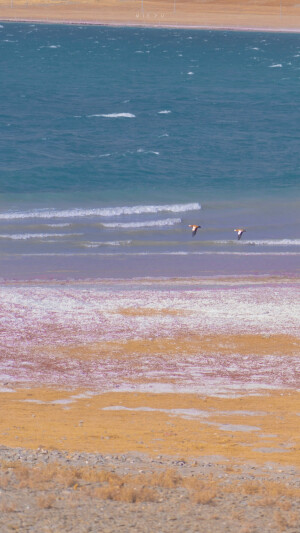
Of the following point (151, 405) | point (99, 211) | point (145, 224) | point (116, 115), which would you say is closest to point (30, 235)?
point (145, 224)

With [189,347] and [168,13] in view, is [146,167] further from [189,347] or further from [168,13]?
[168,13]

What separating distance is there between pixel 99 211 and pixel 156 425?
84.7 feet

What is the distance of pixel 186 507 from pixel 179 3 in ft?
548

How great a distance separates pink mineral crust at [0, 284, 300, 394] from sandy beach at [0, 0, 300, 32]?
460ft

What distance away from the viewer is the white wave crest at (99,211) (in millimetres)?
42791

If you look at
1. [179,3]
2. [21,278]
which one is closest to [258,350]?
→ [21,278]

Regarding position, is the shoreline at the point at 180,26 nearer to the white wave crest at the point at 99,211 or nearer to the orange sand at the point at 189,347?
the white wave crest at the point at 99,211

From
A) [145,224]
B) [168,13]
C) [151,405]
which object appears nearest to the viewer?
[151,405]

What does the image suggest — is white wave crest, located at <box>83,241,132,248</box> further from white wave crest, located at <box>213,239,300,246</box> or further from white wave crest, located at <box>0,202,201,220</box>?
white wave crest, located at <box>0,202,201,220</box>

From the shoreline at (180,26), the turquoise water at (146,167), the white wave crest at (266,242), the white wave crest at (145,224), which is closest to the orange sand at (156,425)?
the turquoise water at (146,167)

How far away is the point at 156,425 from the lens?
62.8ft

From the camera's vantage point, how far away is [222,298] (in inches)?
1161

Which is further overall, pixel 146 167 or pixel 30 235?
pixel 146 167

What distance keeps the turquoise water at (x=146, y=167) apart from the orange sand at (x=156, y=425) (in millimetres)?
12262
